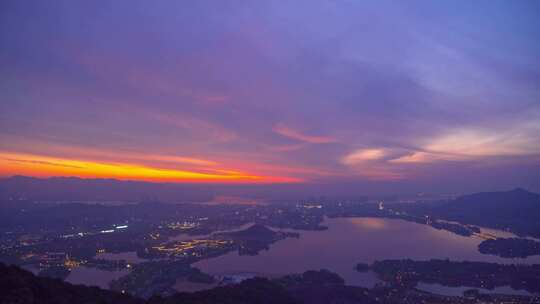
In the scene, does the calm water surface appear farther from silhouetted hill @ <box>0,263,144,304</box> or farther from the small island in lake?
silhouetted hill @ <box>0,263,144,304</box>

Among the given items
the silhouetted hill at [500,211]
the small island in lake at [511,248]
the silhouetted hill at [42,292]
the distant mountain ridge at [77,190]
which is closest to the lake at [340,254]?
the small island in lake at [511,248]

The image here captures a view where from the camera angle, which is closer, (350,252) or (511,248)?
(350,252)

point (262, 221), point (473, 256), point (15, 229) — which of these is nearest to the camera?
point (473, 256)

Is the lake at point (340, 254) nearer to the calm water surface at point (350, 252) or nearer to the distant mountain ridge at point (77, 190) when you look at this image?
the calm water surface at point (350, 252)

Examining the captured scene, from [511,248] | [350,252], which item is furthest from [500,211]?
[350,252]

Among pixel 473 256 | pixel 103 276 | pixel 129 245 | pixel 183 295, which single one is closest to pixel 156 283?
pixel 103 276

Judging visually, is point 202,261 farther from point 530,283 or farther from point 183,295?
point 530,283

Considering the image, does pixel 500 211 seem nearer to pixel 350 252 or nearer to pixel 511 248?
pixel 511 248

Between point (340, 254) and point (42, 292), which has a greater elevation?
point (42, 292)
